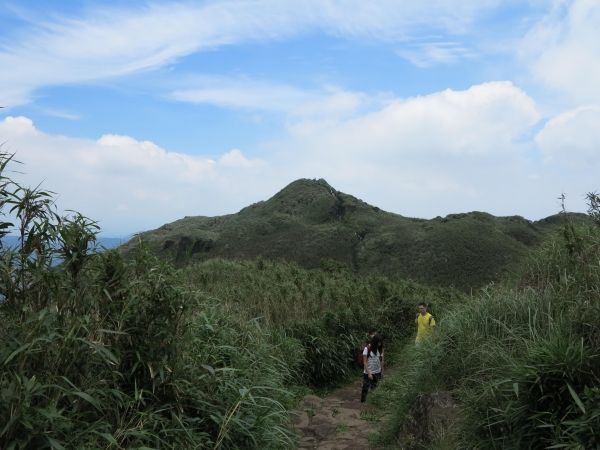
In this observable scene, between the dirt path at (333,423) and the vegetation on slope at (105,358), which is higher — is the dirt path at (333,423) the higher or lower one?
the lower one

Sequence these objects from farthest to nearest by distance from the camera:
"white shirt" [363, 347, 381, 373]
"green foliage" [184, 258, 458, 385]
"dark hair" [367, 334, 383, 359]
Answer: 1. "green foliage" [184, 258, 458, 385]
2. "white shirt" [363, 347, 381, 373]
3. "dark hair" [367, 334, 383, 359]

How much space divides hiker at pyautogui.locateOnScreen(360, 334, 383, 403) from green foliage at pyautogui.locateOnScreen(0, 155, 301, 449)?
11.5 ft

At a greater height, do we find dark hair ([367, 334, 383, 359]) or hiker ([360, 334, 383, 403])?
dark hair ([367, 334, 383, 359])

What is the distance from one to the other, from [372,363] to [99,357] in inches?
207

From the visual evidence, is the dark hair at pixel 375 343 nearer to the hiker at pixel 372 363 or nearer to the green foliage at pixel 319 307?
the hiker at pixel 372 363

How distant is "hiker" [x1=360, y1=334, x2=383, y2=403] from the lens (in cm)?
784

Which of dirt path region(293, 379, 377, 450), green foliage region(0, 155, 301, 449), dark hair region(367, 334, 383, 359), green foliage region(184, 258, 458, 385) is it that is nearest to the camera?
green foliage region(0, 155, 301, 449)

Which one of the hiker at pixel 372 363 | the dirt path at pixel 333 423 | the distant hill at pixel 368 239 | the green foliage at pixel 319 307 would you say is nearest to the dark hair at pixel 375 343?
the hiker at pixel 372 363

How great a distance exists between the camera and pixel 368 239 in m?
38.2

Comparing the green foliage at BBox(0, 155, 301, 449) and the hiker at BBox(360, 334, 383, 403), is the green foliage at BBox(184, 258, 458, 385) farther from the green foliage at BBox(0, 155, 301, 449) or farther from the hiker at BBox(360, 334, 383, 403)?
the green foliage at BBox(0, 155, 301, 449)

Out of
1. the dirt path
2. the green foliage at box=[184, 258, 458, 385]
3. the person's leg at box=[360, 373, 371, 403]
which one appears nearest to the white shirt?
the person's leg at box=[360, 373, 371, 403]

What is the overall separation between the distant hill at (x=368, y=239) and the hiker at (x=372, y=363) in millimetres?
19722

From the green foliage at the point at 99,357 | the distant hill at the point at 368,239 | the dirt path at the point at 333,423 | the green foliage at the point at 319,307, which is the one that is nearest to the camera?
the green foliage at the point at 99,357

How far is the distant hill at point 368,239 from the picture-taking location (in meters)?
30.5
